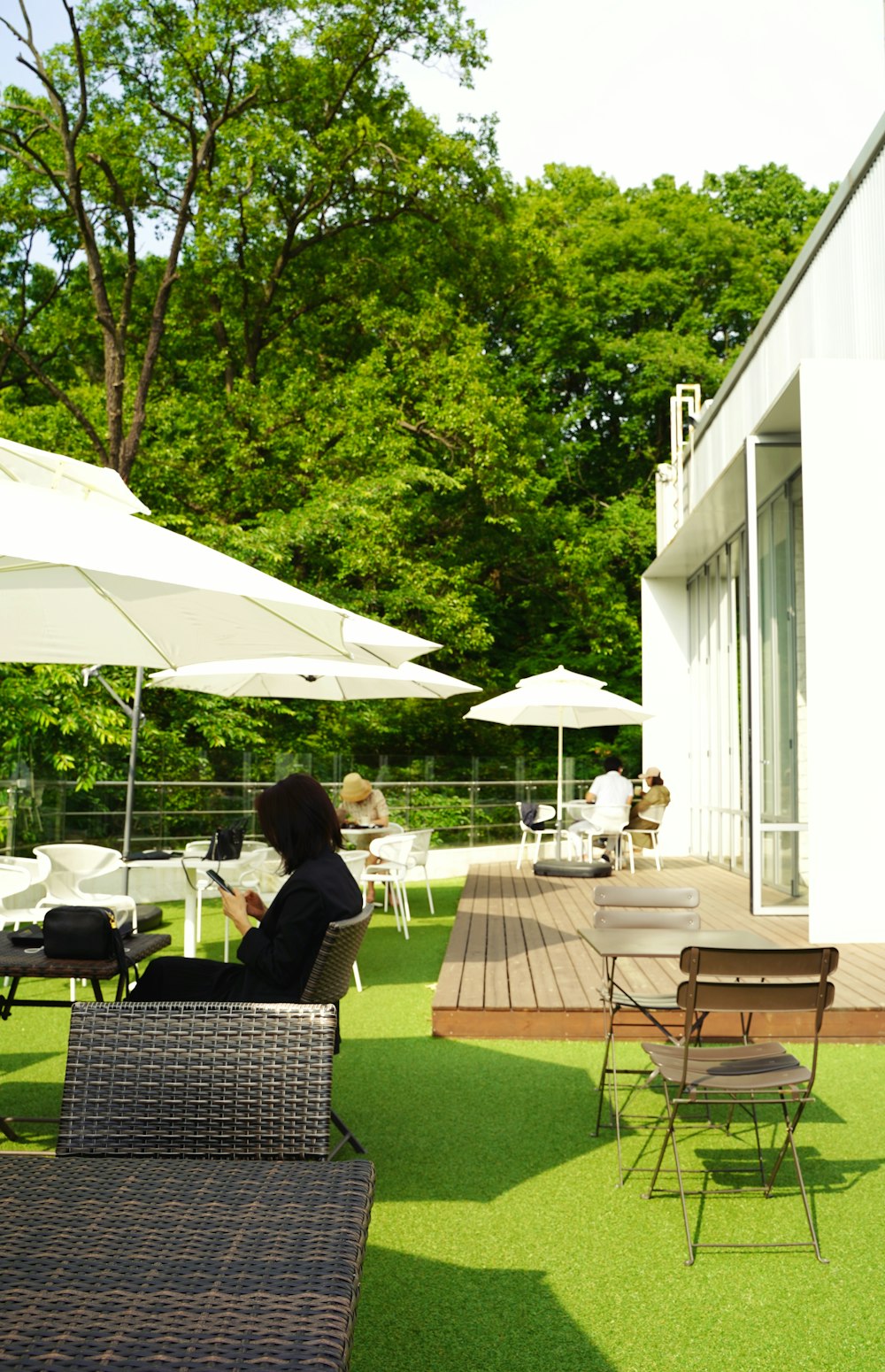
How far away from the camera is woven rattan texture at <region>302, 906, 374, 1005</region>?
12.6 feet

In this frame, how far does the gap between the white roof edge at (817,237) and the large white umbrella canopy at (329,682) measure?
3921 mm

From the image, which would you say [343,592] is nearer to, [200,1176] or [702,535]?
[702,535]

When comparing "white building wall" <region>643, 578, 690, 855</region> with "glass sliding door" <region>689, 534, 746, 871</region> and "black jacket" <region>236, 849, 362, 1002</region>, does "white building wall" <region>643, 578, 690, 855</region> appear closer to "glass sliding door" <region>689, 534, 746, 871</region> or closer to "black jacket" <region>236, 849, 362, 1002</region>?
"glass sliding door" <region>689, 534, 746, 871</region>

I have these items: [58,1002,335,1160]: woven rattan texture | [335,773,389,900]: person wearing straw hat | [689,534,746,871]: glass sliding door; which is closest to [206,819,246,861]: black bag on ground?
[335,773,389,900]: person wearing straw hat

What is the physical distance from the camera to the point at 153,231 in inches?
791

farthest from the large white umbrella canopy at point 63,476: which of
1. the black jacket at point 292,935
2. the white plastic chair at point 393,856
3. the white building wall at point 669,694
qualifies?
the white building wall at point 669,694

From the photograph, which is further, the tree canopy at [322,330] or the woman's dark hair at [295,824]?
the tree canopy at [322,330]

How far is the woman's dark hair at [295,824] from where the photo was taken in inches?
163

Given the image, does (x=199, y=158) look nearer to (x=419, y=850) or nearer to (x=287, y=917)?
(x=419, y=850)

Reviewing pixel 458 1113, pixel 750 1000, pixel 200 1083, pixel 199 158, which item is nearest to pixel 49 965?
pixel 458 1113

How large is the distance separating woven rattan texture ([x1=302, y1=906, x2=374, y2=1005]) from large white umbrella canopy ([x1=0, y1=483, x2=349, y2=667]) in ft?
3.29

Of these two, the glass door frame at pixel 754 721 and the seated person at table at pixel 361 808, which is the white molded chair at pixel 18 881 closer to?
the seated person at table at pixel 361 808

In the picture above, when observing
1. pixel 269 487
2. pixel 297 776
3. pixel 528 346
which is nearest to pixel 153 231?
pixel 269 487

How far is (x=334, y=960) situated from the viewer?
3.91m
